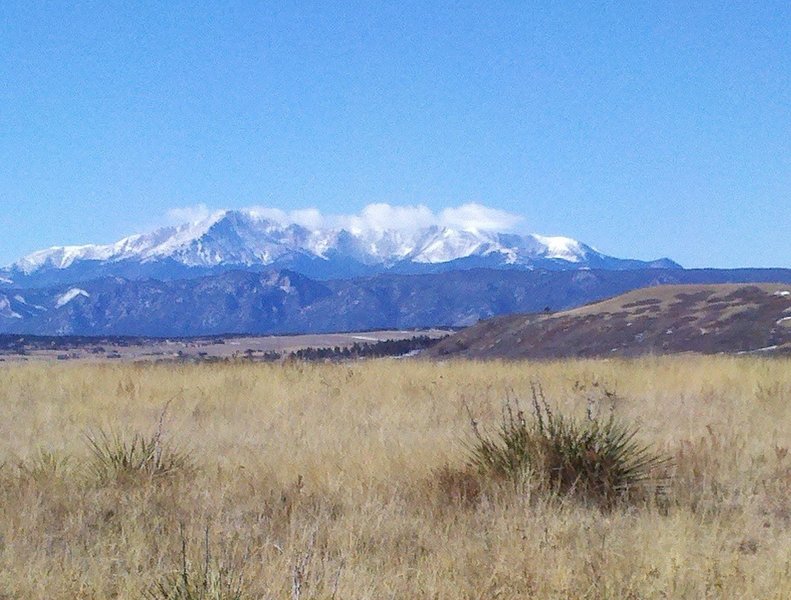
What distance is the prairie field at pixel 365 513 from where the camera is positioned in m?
4.13

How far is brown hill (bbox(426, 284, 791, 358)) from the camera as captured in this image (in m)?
27.2

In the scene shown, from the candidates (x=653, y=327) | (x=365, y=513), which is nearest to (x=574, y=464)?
(x=365, y=513)

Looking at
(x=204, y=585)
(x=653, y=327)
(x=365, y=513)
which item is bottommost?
(x=365, y=513)

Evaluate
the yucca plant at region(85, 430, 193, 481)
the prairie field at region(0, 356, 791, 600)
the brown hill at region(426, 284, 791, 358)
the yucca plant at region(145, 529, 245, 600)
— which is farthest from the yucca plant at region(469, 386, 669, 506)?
the brown hill at region(426, 284, 791, 358)

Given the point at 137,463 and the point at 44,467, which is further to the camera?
the point at 137,463

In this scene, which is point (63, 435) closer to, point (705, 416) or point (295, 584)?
point (295, 584)

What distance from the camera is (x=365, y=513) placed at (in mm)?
5395

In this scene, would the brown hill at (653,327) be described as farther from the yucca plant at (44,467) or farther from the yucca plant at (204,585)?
the yucca plant at (204,585)

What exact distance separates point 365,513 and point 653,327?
27.7m

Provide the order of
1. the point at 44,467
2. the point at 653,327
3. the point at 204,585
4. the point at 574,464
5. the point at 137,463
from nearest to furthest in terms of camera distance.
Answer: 1. the point at 204,585
2. the point at 574,464
3. the point at 44,467
4. the point at 137,463
5. the point at 653,327

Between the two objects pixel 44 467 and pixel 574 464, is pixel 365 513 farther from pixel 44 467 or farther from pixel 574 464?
pixel 44 467

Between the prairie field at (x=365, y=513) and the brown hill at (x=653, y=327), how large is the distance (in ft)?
55.9

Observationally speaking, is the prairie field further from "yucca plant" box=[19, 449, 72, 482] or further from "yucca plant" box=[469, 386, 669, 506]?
"yucca plant" box=[469, 386, 669, 506]

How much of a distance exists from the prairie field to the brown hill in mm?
17052
